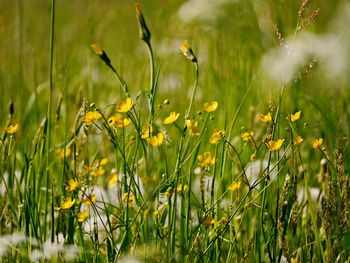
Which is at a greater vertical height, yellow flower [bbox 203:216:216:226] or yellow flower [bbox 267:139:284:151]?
yellow flower [bbox 267:139:284:151]

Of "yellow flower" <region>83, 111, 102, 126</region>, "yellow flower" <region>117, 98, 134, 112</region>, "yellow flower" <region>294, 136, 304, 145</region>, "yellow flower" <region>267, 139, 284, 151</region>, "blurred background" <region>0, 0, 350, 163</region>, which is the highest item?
"blurred background" <region>0, 0, 350, 163</region>

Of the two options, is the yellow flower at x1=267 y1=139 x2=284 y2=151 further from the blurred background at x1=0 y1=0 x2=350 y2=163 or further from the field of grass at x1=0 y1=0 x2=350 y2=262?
the blurred background at x1=0 y1=0 x2=350 y2=163

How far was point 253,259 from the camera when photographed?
116cm

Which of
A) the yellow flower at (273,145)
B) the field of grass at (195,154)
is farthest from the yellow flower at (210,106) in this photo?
the yellow flower at (273,145)

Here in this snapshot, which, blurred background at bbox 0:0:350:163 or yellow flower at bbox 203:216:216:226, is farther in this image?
blurred background at bbox 0:0:350:163

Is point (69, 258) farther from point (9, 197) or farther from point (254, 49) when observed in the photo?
point (254, 49)

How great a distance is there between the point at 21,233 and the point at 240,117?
84 centimetres

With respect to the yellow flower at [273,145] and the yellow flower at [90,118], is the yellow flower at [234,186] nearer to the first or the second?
the yellow flower at [273,145]

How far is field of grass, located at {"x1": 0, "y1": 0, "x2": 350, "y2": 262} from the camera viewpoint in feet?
3.64

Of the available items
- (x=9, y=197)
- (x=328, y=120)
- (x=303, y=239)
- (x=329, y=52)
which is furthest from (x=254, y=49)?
(x=9, y=197)

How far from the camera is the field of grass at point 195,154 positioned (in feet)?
3.64

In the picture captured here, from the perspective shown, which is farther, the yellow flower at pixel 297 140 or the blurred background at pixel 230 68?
the blurred background at pixel 230 68

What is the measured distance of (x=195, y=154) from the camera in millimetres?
1229

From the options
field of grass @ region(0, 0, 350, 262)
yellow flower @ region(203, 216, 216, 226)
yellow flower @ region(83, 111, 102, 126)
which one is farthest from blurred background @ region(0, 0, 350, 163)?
yellow flower @ region(203, 216, 216, 226)
